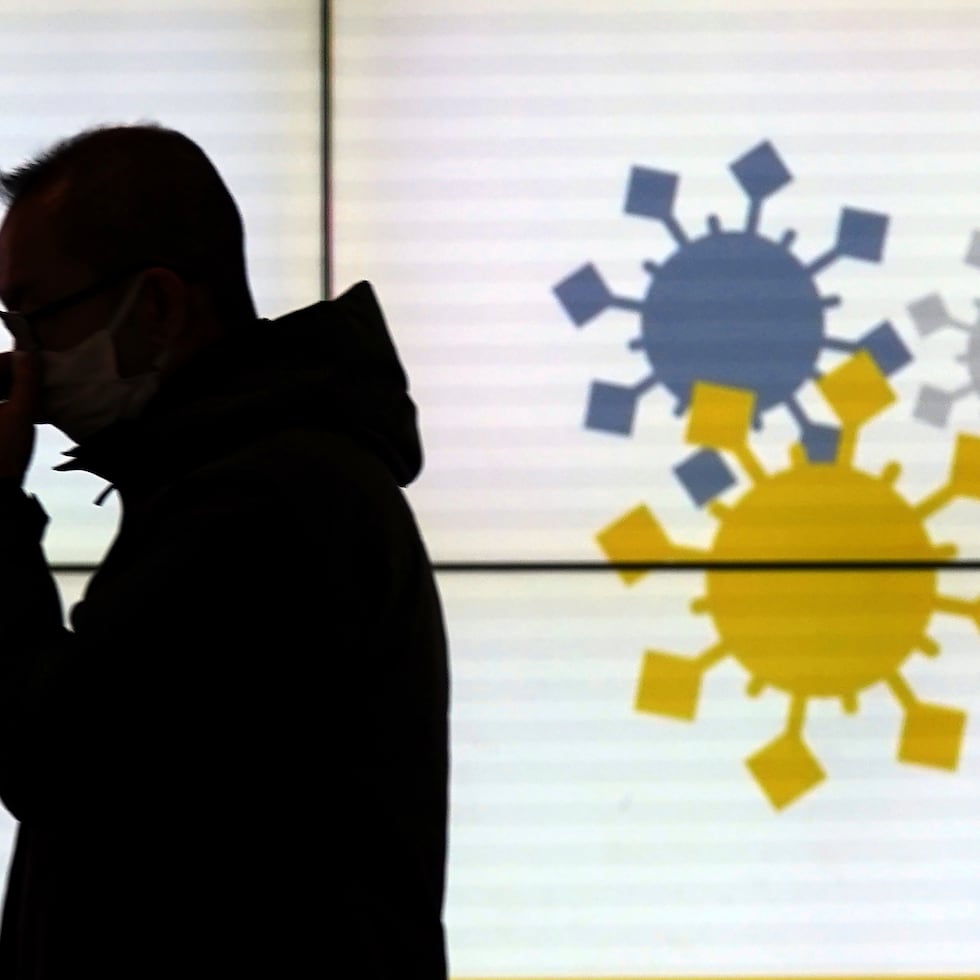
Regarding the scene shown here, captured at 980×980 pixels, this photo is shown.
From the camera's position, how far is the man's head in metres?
1.12

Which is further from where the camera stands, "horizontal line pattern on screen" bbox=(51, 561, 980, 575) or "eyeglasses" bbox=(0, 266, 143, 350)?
"horizontal line pattern on screen" bbox=(51, 561, 980, 575)

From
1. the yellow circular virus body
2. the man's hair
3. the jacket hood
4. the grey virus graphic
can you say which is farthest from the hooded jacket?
the grey virus graphic

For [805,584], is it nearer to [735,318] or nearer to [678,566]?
[678,566]

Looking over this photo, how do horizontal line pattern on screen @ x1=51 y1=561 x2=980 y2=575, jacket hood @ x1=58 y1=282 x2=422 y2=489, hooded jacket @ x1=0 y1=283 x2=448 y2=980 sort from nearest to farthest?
1. hooded jacket @ x1=0 y1=283 x2=448 y2=980
2. jacket hood @ x1=58 y1=282 x2=422 y2=489
3. horizontal line pattern on screen @ x1=51 y1=561 x2=980 y2=575

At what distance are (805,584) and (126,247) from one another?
4.25ft

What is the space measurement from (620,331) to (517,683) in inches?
23.0

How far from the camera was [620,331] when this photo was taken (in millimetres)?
2049

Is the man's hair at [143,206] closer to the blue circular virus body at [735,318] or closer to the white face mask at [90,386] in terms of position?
the white face mask at [90,386]

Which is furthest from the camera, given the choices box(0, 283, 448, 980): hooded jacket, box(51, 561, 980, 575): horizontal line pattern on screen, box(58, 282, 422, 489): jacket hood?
box(51, 561, 980, 575): horizontal line pattern on screen

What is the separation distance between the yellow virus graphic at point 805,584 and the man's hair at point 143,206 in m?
1.03

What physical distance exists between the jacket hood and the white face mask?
39 mm

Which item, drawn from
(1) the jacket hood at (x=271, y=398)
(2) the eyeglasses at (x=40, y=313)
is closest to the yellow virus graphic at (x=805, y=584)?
(1) the jacket hood at (x=271, y=398)

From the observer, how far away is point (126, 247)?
3.66ft

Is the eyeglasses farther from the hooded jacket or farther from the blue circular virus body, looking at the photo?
the blue circular virus body
